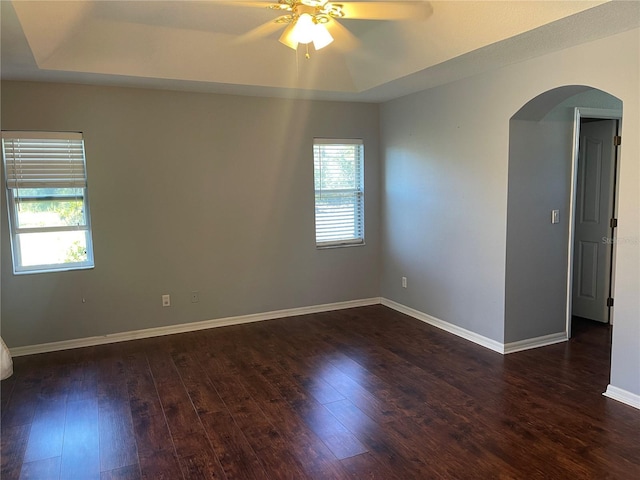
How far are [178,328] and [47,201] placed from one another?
5.53 ft

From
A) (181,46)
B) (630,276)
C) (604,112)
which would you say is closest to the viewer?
(630,276)

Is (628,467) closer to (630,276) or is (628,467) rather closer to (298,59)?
(630,276)

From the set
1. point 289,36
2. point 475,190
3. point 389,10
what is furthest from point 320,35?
point 475,190

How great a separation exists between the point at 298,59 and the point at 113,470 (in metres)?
3.51

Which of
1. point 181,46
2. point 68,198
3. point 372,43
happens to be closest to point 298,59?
point 372,43

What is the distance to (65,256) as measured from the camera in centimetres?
427

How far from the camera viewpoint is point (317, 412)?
118 inches

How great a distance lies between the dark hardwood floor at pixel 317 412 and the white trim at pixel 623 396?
0.18 ft

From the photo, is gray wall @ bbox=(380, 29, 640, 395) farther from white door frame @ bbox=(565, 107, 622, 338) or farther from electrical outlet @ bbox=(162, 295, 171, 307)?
electrical outlet @ bbox=(162, 295, 171, 307)

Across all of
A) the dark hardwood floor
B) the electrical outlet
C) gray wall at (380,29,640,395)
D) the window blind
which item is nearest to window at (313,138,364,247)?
gray wall at (380,29,640,395)

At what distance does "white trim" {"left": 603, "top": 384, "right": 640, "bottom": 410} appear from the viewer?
2963 mm

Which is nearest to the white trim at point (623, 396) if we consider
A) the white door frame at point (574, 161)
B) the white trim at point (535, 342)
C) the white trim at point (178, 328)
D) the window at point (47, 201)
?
the white trim at point (535, 342)

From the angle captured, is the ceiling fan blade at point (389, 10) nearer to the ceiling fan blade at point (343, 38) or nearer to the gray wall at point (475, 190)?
the ceiling fan blade at point (343, 38)

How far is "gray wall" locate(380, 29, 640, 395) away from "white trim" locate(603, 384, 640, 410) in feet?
0.12
